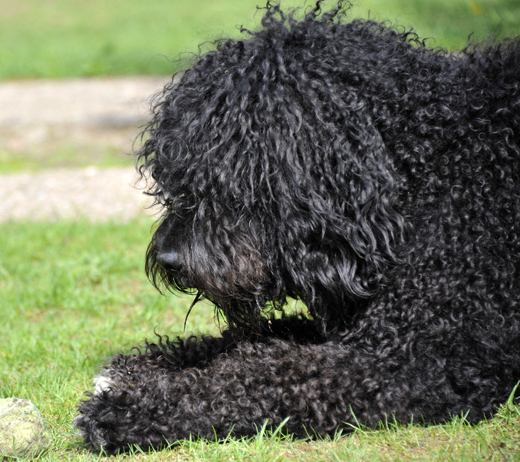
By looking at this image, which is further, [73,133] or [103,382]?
[73,133]

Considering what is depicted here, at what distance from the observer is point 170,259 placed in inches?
114

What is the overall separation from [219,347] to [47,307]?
6.71 ft

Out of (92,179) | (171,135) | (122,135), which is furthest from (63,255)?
(122,135)

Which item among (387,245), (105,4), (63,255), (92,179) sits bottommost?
(387,245)

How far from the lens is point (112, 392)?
9.21 ft

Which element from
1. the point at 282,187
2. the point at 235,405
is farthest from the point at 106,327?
the point at 282,187

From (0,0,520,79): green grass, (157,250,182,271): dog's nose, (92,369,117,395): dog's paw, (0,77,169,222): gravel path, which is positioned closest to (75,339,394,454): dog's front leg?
(92,369,117,395): dog's paw

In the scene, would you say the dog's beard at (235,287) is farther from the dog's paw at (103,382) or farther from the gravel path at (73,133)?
the gravel path at (73,133)

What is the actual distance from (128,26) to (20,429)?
26755 mm

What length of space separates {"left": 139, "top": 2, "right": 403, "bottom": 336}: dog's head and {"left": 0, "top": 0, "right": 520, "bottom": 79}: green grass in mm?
5597

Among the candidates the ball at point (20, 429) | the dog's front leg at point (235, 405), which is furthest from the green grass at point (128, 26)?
the ball at point (20, 429)

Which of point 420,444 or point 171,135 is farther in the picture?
point 171,135

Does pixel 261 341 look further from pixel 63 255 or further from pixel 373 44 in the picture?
pixel 63 255

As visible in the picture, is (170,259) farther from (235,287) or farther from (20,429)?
(20,429)
